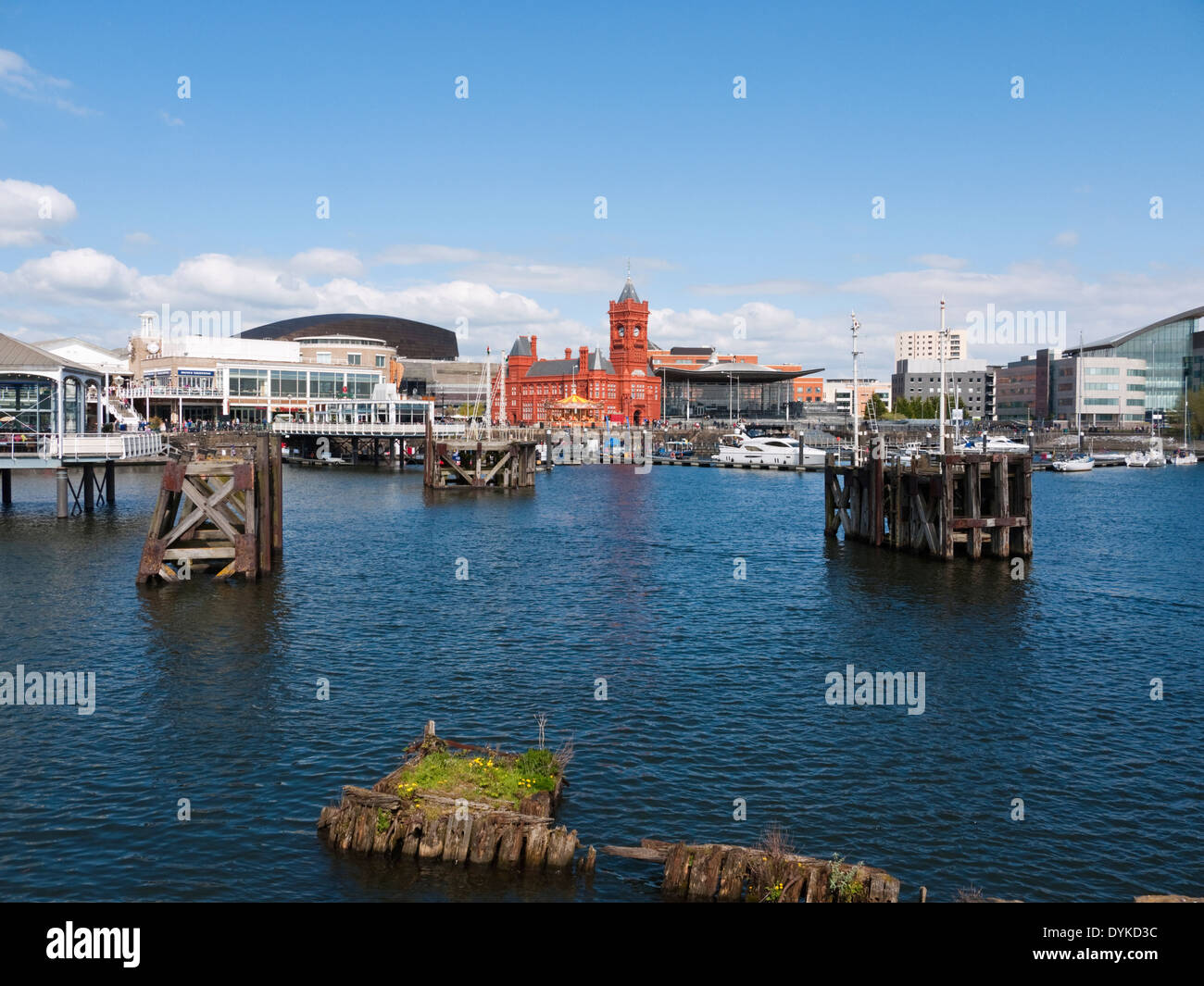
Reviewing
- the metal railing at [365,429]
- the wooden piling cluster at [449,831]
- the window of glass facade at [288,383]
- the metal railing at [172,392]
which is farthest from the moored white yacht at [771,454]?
the wooden piling cluster at [449,831]

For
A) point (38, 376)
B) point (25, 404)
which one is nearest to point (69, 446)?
point (38, 376)

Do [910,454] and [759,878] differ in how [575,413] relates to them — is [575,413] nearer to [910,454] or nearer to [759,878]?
[910,454]

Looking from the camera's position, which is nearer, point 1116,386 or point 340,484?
point 340,484

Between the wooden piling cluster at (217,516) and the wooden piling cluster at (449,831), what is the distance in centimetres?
2432

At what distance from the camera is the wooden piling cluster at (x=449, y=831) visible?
16.3 m

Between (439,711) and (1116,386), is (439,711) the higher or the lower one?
the lower one

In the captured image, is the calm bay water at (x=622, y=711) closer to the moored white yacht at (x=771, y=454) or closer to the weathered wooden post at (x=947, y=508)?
the weathered wooden post at (x=947, y=508)

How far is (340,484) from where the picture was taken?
92625 mm

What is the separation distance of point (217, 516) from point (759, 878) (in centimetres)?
3111

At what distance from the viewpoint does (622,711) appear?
24.6 meters
